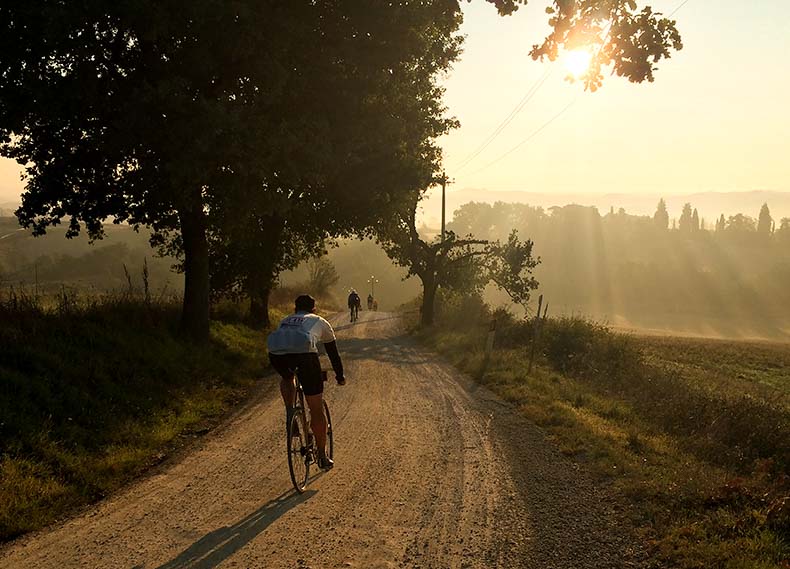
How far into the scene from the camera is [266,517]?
19.0ft

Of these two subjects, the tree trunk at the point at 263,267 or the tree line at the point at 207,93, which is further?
the tree trunk at the point at 263,267

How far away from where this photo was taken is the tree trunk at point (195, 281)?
15.0 m

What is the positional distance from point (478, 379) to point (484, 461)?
23.8 feet

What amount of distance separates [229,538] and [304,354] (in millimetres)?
2040

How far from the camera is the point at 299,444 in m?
6.81

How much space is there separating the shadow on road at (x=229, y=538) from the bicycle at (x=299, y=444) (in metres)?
0.32

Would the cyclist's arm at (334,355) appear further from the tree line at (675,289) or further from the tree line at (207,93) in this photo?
the tree line at (675,289)

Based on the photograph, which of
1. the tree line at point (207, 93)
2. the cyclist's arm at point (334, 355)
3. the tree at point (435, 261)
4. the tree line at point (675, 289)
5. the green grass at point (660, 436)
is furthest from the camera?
the tree line at point (675, 289)

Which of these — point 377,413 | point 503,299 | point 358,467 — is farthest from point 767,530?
point 503,299

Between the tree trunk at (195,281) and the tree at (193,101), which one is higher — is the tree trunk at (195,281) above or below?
below

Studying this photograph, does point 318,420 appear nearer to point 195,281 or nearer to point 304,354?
point 304,354

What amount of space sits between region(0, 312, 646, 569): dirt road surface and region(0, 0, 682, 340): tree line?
227 inches

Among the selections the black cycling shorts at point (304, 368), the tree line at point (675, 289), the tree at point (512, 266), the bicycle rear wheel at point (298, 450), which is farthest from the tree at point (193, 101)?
the tree line at point (675, 289)

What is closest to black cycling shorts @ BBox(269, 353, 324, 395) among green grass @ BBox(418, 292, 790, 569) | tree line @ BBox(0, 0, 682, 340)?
green grass @ BBox(418, 292, 790, 569)
